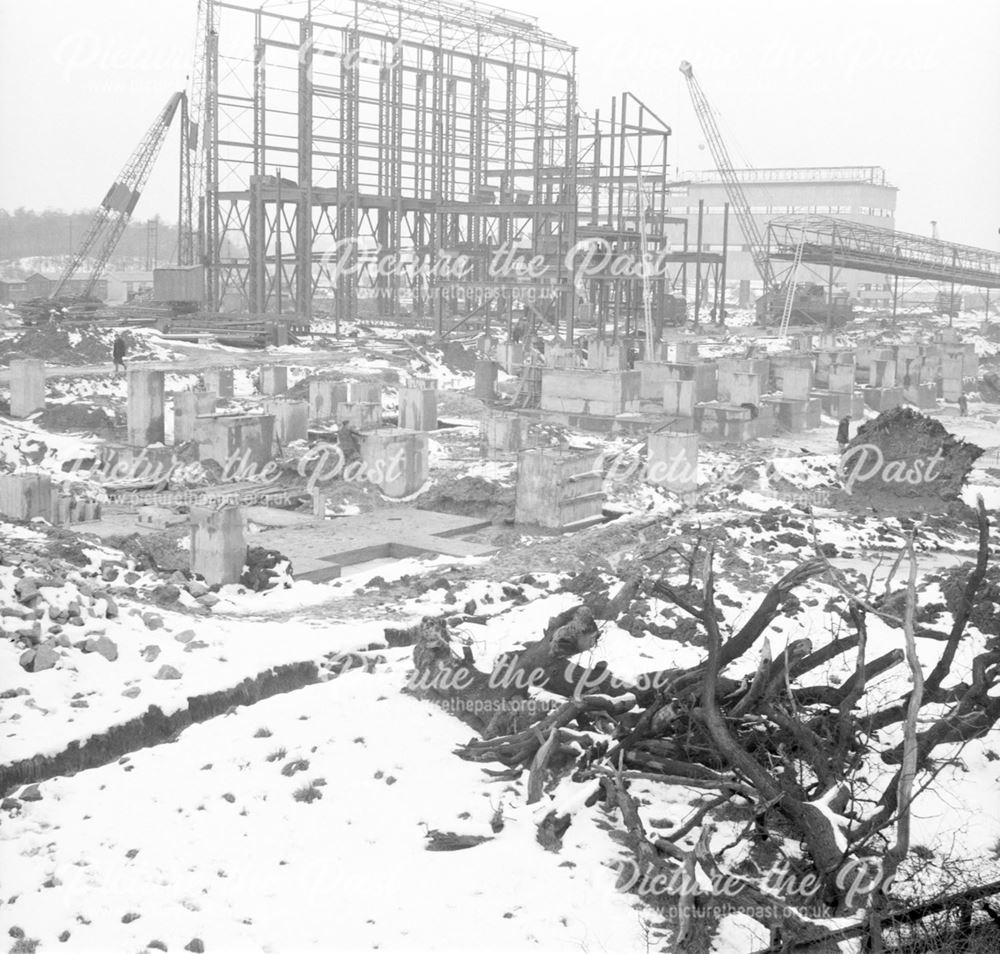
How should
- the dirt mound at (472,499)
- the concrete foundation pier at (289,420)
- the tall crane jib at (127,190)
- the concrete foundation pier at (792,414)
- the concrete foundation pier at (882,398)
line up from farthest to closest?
1. the tall crane jib at (127,190)
2. the concrete foundation pier at (882,398)
3. the concrete foundation pier at (792,414)
4. the concrete foundation pier at (289,420)
5. the dirt mound at (472,499)

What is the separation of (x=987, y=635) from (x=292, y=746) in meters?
5.15

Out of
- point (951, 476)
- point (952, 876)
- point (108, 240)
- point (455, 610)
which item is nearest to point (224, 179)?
point (108, 240)

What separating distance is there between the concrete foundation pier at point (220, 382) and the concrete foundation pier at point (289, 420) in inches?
141

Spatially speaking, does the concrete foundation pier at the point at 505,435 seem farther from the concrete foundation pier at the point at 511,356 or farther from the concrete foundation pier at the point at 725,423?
the concrete foundation pier at the point at 511,356

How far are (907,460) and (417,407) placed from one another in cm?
842

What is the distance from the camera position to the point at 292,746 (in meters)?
7.55

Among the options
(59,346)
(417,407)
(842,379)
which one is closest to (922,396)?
(842,379)

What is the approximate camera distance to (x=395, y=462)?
1681cm

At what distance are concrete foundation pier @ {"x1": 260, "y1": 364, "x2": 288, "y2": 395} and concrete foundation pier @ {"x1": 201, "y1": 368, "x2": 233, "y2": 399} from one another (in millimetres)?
660

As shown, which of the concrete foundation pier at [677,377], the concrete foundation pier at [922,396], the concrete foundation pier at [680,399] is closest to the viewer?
the concrete foundation pier at [680,399]

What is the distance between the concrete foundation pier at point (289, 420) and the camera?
64.2ft

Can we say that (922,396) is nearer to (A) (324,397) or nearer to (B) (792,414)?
(B) (792,414)

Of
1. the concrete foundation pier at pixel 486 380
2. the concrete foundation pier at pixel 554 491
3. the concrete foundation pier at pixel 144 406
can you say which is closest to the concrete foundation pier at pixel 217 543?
the concrete foundation pier at pixel 554 491

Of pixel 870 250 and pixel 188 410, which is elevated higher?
pixel 870 250
